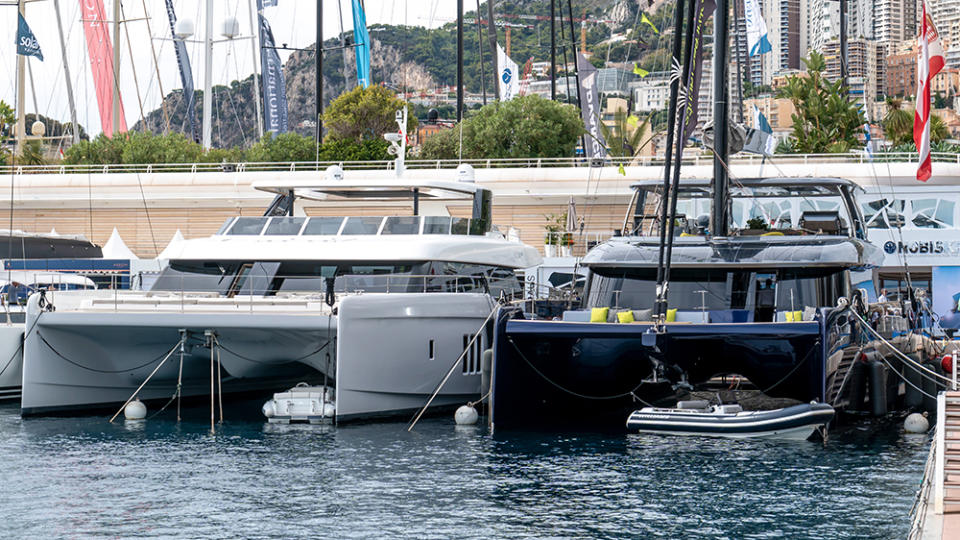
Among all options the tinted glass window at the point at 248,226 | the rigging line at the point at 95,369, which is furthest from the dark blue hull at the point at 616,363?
the tinted glass window at the point at 248,226

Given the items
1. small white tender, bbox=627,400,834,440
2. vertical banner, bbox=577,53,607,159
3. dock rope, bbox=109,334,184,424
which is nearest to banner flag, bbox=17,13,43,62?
dock rope, bbox=109,334,184,424

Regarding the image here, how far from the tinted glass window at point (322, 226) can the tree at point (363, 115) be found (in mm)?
26857

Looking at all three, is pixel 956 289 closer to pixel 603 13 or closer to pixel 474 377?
pixel 474 377

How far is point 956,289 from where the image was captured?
31.1m

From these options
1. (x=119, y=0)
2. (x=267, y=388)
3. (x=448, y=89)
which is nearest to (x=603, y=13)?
(x=448, y=89)

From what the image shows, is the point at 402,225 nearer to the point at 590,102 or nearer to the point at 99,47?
the point at 590,102

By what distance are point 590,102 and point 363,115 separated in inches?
430

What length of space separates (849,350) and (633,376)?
3374 millimetres

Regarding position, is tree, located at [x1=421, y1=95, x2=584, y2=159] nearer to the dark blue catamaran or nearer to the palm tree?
the palm tree

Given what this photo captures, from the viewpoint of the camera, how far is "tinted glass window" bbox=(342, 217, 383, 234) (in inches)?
861

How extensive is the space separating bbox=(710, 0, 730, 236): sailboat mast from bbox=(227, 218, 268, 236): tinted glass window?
8256 mm

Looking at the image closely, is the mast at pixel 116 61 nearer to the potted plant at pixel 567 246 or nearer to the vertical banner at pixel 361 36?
the vertical banner at pixel 361 36

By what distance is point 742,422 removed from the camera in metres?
17.1

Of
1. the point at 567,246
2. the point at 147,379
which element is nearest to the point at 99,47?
the point at 567,246
